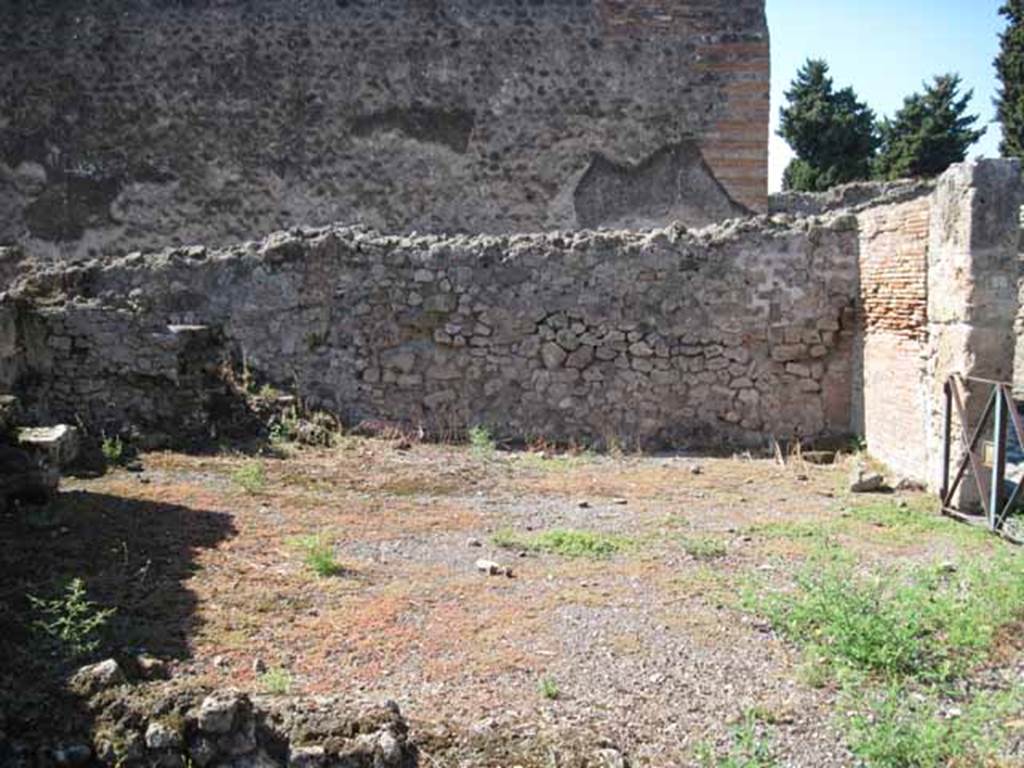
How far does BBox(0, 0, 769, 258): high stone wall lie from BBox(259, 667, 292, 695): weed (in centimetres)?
1024

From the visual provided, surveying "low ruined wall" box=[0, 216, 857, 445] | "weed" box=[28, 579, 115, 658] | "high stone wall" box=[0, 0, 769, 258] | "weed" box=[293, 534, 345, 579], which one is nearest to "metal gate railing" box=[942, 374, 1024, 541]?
"low ruined wall" box=[0, 216, 857, 445]

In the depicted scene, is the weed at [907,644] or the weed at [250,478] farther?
the weed at [250,478]

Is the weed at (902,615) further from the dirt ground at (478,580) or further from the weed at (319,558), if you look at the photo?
the weed at (319,558)

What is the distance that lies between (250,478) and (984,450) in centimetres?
518

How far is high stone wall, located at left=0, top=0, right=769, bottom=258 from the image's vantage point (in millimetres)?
13312

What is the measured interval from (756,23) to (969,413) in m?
8.29

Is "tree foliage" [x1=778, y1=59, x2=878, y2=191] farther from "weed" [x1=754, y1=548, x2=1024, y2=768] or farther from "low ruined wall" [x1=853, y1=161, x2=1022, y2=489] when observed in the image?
"weed" [x1=754, y1=548, x2=1024, y2=768]

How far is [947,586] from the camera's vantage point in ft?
16.5

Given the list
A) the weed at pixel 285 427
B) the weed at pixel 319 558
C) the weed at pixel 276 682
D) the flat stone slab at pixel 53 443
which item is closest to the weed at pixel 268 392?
the weed at pixel 285 427

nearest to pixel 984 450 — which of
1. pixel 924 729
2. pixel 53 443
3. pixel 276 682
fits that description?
pixel 924 729

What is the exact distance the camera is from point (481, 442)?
879 centimetres

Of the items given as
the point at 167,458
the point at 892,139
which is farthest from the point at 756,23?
the point at 892,139

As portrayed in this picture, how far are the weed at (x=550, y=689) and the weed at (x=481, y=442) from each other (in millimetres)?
4620

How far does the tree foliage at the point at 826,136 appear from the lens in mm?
27000
